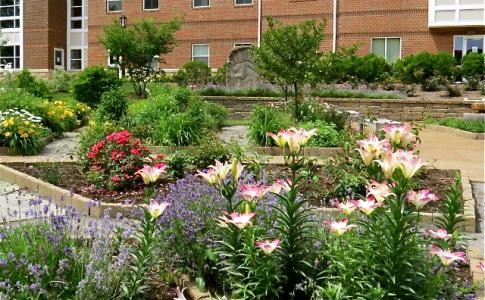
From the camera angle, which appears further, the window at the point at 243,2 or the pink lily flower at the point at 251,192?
the window at the point at 243,2

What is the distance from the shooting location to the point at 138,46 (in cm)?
2458

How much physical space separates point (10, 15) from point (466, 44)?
27.0 meters

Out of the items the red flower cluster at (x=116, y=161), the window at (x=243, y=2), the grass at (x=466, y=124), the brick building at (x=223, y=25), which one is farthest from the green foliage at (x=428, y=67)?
the red flower cluster at (x=116, y=161)

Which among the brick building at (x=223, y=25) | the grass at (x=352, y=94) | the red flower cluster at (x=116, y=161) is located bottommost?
the red flower cluster at (x=116, y=161)

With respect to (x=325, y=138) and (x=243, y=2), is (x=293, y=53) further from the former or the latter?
(x=243, y=2)

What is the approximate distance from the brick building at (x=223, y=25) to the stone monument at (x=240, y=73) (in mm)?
5458

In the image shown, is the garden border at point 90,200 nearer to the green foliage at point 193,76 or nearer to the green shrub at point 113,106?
the green shrub at point 113,106

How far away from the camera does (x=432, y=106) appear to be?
64.7 ft

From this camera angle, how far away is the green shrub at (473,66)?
2494cm

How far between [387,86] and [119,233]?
67.7ft

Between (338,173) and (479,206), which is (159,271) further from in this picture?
(479,206)

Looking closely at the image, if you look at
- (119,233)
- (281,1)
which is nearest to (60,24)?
(281,1)

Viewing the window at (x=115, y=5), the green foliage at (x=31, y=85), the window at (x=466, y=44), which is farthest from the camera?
the window at (x=115, y=5)

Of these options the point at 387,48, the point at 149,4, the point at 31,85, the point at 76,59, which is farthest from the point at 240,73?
the point at 76,59
